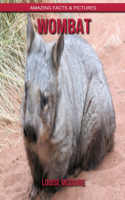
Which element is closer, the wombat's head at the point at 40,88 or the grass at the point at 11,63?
the wombat's head at the point at 40,88

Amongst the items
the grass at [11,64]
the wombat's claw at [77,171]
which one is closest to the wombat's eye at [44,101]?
the wombat's claw at [77,171]

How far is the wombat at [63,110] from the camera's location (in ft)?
9.11

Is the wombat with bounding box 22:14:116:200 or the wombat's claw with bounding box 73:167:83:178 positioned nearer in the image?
the wombat with bounding box 22:14:116:200

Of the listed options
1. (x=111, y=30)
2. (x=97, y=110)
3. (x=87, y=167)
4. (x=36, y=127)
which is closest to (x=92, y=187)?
(x=87, y=167)

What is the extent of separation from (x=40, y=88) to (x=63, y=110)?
546mm

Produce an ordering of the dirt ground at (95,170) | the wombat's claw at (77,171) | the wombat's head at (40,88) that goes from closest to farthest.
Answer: the wombat's head at (40,88)
the dirt ground at (95,170)
the wombat's claw at (77,171)

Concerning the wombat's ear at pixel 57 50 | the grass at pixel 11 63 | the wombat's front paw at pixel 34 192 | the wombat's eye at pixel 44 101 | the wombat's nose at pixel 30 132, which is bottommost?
the wombat's front paw at pixel 34 192

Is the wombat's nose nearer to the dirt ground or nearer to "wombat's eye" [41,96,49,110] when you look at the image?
"wombat's eye" [41,96,49,110]

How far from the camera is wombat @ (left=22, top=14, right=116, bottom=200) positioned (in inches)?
109

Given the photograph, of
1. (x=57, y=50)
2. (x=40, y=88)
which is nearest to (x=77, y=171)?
(x=40, y=88)

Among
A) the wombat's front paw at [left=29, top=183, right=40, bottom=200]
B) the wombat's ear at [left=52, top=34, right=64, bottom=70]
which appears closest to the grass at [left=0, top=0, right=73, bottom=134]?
the wombat's front paw at [left=29, top=183, right=40, bottom=200]

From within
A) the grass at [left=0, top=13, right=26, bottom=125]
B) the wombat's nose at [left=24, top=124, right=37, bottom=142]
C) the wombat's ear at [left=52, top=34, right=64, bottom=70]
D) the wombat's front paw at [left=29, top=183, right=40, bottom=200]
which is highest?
the wombat's ear at [left=52, top=34, right=64, bottom=70]

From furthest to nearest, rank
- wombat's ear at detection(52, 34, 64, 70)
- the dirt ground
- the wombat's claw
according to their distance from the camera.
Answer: the wombat's claw < the dirt ground < wombat's ear at detection(52, 34, 64, 70)

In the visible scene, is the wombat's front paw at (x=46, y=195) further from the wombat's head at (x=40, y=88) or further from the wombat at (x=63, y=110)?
the wombat's head at (x=40, y=88)
